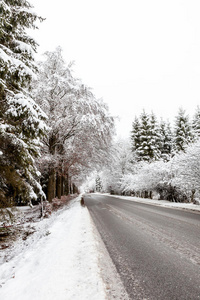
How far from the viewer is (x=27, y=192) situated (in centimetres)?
675

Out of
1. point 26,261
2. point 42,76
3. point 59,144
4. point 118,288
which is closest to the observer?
point 118,288

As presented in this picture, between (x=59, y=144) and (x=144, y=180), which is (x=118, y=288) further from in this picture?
(x=144, y=180)

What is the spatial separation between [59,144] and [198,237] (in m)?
12.2

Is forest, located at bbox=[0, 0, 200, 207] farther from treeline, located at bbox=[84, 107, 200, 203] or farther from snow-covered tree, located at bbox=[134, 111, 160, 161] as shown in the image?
snow-covered tree, located at bbox=[134, 111, 160, 161]

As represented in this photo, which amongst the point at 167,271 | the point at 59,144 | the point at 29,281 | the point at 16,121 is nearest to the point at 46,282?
the point at 29,281

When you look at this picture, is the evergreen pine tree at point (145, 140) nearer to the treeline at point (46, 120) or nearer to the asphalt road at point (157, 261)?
the treeline at point (46, 120)

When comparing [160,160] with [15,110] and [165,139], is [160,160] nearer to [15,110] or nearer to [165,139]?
[165,139]

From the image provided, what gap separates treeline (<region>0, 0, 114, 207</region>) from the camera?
5902 mm

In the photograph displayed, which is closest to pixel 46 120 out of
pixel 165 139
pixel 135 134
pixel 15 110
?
pixel 15 110

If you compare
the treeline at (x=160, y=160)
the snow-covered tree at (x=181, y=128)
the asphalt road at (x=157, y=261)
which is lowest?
the asphalt road at (x=157, y=261)

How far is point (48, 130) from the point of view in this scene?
19.4ft

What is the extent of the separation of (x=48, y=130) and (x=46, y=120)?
6.71 m

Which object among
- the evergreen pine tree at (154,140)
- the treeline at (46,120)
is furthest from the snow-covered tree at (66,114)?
the evergreen pine tree at (154,140)

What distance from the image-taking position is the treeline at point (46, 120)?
5902mm
